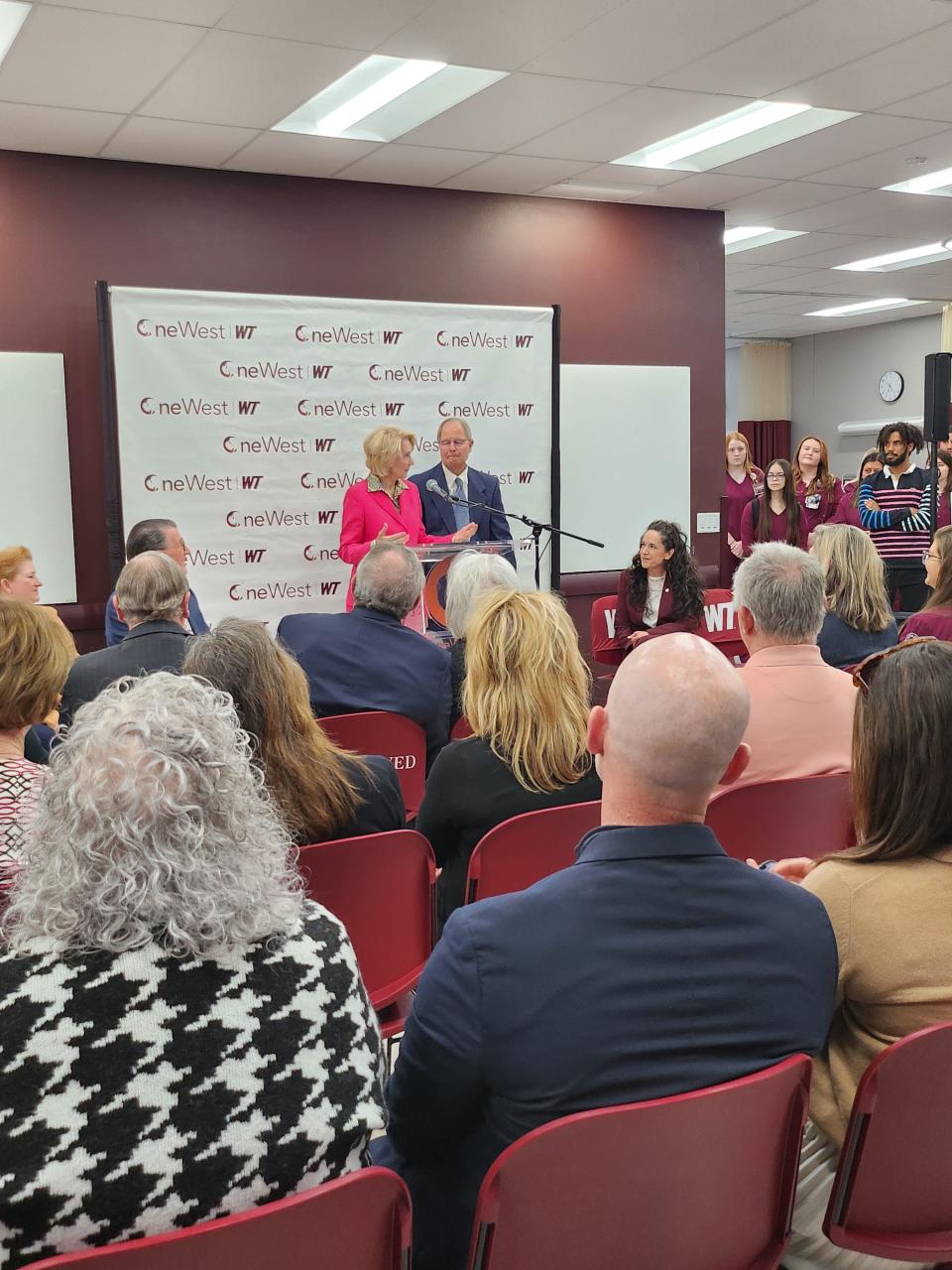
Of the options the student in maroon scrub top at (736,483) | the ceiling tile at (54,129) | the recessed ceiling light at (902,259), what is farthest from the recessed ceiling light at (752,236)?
the ceiling tile at (54,129)

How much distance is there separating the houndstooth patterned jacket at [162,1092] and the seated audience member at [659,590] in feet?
15.6

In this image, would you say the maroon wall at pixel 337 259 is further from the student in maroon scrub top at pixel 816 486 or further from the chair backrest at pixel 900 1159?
the chair backrest at pixel 900 1159

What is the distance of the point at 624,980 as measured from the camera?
1.25 m

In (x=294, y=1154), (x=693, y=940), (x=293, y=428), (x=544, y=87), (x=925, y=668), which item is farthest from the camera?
(x=293, y=428)

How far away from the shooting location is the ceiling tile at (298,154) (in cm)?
576

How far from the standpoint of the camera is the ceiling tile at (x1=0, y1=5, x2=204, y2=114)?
421 centimetres

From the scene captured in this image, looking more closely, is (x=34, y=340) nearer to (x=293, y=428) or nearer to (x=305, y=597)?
(x=293, y=428)

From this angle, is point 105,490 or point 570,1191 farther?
point 105,490

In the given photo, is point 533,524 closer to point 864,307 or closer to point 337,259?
point 337,259

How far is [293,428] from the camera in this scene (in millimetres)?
6512

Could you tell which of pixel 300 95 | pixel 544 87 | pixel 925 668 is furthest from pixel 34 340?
pixel 925 668

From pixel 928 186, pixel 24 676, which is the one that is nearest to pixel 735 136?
pixel 928 186

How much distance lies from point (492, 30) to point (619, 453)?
3564mm

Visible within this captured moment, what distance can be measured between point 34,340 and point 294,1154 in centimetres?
559
